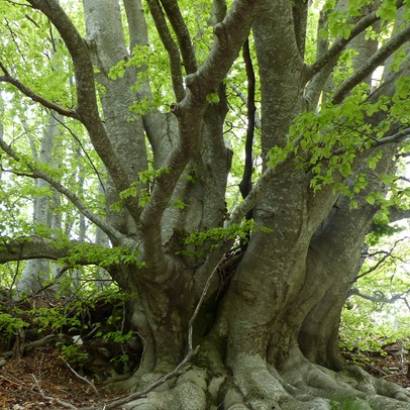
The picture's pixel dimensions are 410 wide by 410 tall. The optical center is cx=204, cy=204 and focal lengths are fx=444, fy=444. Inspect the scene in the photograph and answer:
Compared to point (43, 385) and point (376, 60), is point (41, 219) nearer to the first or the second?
point (43, 385)

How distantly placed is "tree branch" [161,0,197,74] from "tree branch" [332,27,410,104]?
4.63 ft

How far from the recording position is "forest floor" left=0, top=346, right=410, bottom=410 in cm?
Answer: 420

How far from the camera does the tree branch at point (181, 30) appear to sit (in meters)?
3.21

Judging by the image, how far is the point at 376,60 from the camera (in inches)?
150

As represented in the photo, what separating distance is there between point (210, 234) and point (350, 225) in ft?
7.47

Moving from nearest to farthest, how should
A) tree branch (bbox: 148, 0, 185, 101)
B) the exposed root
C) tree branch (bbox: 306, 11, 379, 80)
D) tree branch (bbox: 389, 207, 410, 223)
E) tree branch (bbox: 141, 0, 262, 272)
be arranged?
tree branch (bbox: 141, 0, 262, 272), tree branch (bbox: 148, 0, 185, 101), tree branch (bbox: 306, 11, 379, 80), the exposed root, tree branch (bbox: 389, 207, 410, 223)

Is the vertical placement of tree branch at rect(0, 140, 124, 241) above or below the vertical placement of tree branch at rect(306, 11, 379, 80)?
below

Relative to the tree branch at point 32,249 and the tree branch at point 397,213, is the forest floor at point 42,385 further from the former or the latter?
the tree branch at point 397,213

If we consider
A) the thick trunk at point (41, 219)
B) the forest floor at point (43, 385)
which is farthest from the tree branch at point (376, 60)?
the thick trunk at point (41, 219)

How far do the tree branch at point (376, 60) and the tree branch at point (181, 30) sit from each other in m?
1.41

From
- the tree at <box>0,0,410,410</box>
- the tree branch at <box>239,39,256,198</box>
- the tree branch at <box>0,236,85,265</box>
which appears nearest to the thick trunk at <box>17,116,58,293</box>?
the tree branch at <box>0,236,85,265</box>

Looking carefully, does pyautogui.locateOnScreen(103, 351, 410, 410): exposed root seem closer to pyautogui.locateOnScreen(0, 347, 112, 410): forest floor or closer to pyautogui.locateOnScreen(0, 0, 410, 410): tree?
pyautogui.locateOnScreen(0, 0, 410, 410): tree

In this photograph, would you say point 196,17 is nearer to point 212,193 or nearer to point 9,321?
point 212,193

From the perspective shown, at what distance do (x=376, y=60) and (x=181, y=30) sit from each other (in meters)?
1.70
